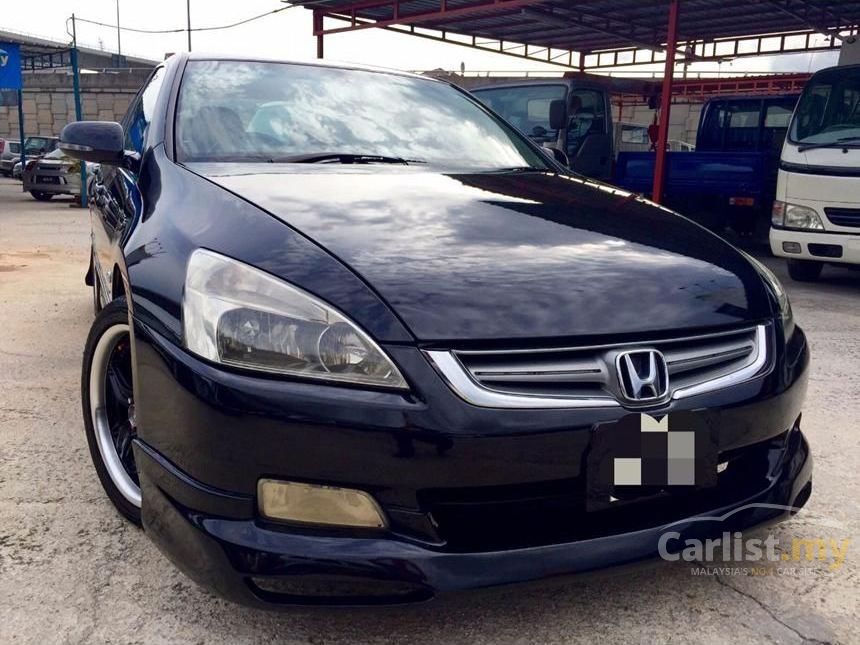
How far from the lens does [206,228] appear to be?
183 centimetres

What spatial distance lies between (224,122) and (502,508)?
5.34 ft

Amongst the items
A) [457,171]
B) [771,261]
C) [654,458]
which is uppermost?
[457,171]

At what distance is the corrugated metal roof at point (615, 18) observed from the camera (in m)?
11.0

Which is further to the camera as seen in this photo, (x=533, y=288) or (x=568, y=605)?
(x=568, y=605)

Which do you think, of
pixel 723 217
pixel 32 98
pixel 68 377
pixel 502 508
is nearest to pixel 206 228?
pixel 502 508

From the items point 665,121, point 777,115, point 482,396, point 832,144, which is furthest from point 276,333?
point 777,115

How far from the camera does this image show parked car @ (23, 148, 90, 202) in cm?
1505

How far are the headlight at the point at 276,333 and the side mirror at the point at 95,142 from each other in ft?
3.98

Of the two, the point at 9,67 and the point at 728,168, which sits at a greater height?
the point at 9,67

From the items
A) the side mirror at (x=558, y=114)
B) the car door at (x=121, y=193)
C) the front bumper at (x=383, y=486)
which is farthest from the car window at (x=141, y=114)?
the side mirror at (x=558, y=114)

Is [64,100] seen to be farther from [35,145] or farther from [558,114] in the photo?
[558,114]

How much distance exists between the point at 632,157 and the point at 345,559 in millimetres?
8488

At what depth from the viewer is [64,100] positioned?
33.7m

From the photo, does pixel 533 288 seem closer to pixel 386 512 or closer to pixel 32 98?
pixel 386 512
